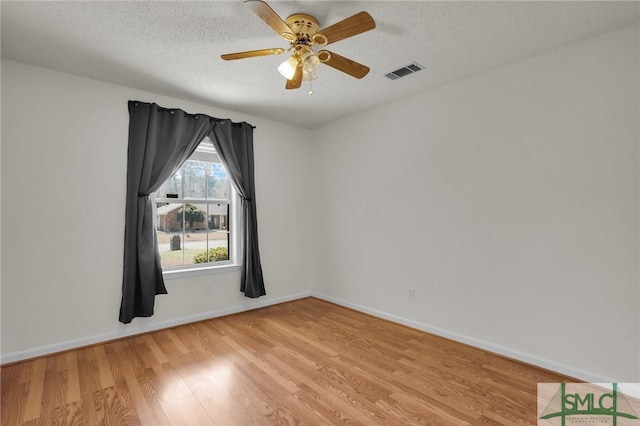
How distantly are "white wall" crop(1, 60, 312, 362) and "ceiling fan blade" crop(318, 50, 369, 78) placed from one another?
2.17 m

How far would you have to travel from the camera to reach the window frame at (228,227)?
3.56 m

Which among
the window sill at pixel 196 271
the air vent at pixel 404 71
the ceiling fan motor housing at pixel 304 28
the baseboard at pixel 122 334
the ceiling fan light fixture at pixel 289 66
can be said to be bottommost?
the baseboard at pixel 122 334

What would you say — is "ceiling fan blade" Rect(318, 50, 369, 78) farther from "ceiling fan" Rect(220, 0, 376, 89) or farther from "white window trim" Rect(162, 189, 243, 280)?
"white window trim" Rect(162, 189, 243, 280)

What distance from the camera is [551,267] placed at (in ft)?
8.31

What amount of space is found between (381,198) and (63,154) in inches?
130

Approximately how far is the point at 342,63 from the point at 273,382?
241 cm

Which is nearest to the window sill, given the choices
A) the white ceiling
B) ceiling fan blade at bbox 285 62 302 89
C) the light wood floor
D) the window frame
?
the window frame

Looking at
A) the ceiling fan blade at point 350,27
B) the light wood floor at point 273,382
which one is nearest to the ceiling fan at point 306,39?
the ceiling fan blade at point 350,27

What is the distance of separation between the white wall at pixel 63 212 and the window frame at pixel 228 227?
0.16m

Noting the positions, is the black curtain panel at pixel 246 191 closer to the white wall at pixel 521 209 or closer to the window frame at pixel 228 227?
the window frame at pixel 228 227

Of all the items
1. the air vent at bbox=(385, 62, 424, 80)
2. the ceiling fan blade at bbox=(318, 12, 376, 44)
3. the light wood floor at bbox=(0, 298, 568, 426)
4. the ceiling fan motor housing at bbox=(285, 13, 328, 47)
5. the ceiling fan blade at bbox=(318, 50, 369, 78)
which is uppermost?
the air vent at bbox=(385, 62, 424, 80)

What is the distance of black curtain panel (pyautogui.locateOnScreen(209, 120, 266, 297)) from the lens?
155 inches

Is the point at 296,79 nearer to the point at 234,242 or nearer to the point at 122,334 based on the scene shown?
the point at 234,242

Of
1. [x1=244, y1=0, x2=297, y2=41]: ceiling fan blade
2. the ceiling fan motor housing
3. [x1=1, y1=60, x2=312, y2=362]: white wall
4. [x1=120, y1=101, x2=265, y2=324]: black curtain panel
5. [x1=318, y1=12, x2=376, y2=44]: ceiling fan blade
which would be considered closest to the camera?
[x1=244, y1=0, x2=297, y2=41]: ceiling fan blade
